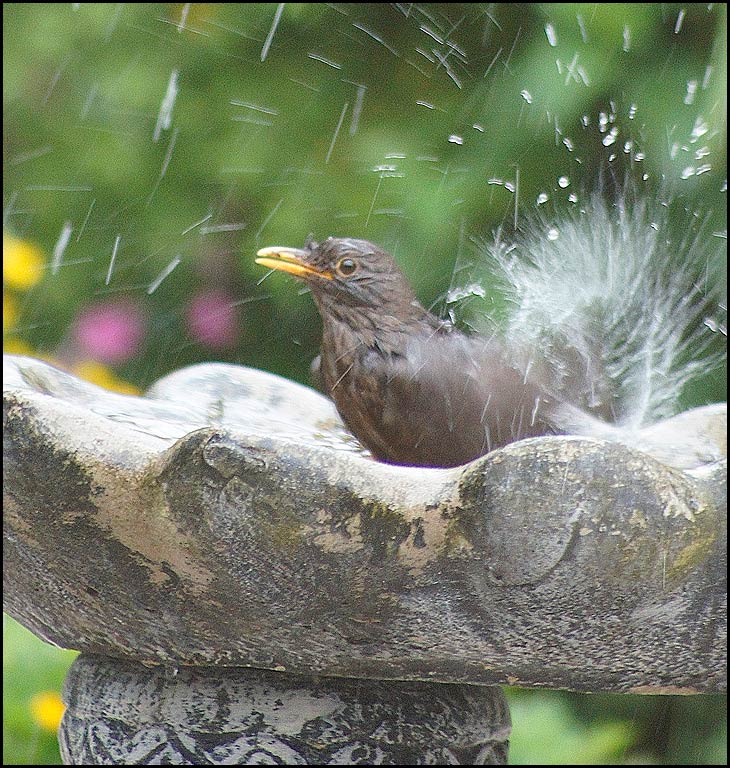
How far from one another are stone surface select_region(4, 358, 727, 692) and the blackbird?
399 mm

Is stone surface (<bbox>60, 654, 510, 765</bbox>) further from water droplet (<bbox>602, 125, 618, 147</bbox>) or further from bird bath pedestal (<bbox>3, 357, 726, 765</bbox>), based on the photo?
water droplet (<bbox>602, 125, 618, 147</bbox>)

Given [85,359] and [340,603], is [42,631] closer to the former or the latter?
[340,603]

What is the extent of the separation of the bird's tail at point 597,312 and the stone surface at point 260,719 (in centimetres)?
55

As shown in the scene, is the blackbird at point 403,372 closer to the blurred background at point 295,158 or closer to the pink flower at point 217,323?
the blurred background at point 295,158

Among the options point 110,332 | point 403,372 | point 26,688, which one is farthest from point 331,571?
point 110,332

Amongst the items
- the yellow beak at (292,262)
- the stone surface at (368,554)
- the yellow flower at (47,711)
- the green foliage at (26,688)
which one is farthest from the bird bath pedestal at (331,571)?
the green foliage at (26,688)

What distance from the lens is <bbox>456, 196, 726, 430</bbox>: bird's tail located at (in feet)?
6.37

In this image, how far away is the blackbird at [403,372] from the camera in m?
1.70

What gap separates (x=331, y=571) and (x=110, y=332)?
2668 millimetres

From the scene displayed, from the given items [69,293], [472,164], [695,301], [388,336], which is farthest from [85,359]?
[388,336]

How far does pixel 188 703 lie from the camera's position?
1586mm

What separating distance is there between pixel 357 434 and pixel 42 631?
21.1 inches

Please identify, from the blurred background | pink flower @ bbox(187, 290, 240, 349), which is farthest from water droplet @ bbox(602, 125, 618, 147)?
pink flower @ bbox(187, 290, 240, 349)

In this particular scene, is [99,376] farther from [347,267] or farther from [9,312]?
[347,267]
